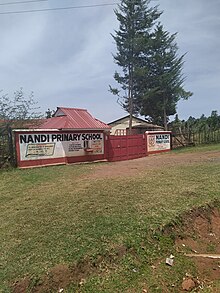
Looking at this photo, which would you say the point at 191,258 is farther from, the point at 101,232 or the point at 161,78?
the point at 161,78

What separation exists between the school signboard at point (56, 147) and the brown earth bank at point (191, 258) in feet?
30.6

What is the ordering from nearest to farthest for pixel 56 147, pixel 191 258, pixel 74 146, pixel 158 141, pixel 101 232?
pixel 191 258 → pixel 101 232 → pixel 56 147 → pixel 74 146 → pixel 158 141

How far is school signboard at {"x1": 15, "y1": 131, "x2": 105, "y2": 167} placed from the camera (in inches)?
482

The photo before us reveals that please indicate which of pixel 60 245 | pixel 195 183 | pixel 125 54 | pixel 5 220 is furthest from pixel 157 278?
pixel 125 54

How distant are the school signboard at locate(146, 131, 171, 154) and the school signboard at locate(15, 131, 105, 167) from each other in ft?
15.9

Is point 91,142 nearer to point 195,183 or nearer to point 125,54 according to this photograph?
point 195,183

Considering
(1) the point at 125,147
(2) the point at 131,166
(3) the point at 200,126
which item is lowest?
(2) the point at 131,166

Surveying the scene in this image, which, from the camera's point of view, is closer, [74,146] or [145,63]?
[74,146]

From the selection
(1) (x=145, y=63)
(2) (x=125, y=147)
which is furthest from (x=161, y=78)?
(2) (x=125, y=147)

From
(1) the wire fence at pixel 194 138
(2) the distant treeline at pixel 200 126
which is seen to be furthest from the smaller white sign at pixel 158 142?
(2) the distant treeline at pixel 200 126

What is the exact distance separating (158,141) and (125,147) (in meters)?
4.17

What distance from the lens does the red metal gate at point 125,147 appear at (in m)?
16.4

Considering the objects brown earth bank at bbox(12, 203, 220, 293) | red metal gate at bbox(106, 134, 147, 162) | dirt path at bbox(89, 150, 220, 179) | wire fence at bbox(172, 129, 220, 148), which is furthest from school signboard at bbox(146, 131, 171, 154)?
brown earth bank at bbox(12, 203, 220, 293)

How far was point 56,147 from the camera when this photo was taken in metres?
13.6
